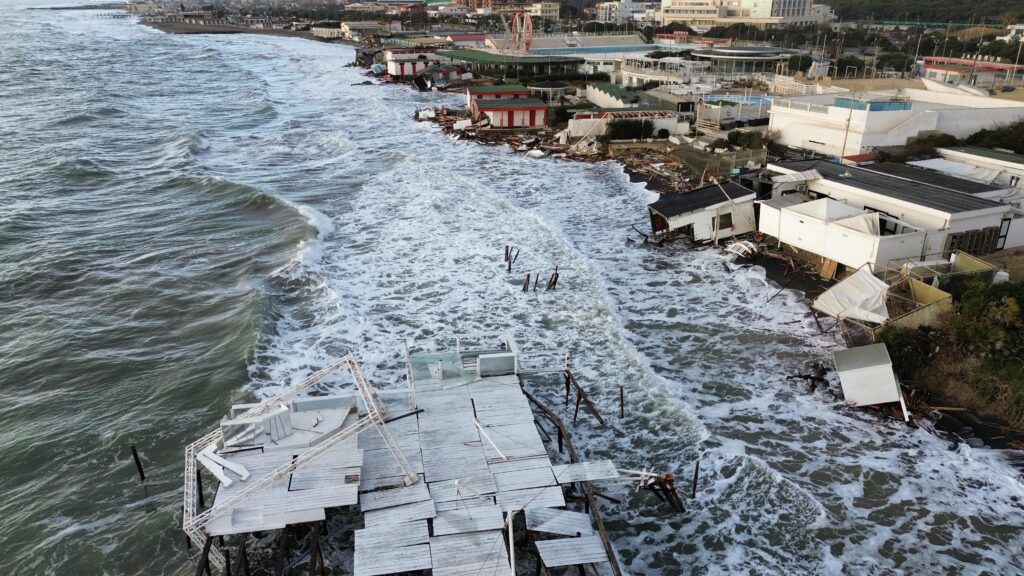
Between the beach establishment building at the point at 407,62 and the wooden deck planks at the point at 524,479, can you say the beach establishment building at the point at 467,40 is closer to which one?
the beach establishment building at the point at 407,62

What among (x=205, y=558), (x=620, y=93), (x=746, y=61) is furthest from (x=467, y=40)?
(x=205, y=558)

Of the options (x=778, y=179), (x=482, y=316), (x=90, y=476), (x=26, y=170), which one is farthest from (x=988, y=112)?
(x=26, y=170)

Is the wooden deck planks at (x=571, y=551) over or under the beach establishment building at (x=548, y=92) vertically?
under

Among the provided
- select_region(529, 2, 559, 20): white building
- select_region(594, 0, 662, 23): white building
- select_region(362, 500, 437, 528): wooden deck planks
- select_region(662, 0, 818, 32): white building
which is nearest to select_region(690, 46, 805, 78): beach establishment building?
select_region(362, 500, 437, 528): wooden deck planks

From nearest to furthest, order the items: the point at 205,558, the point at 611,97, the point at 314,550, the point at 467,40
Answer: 1. the point at 205,558
2. the point at 314,550
3. the point at 611,97
4. the point at 467,40

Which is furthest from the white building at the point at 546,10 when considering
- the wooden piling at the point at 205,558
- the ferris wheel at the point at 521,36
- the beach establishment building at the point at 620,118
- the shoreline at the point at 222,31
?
the wooden piling at the point at 205,558

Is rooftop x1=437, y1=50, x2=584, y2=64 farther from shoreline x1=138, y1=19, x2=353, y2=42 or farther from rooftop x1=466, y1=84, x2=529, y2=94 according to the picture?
shoreline x1=138, y1=19, x2=353, y2=42

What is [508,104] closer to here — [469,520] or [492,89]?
[492,89]
